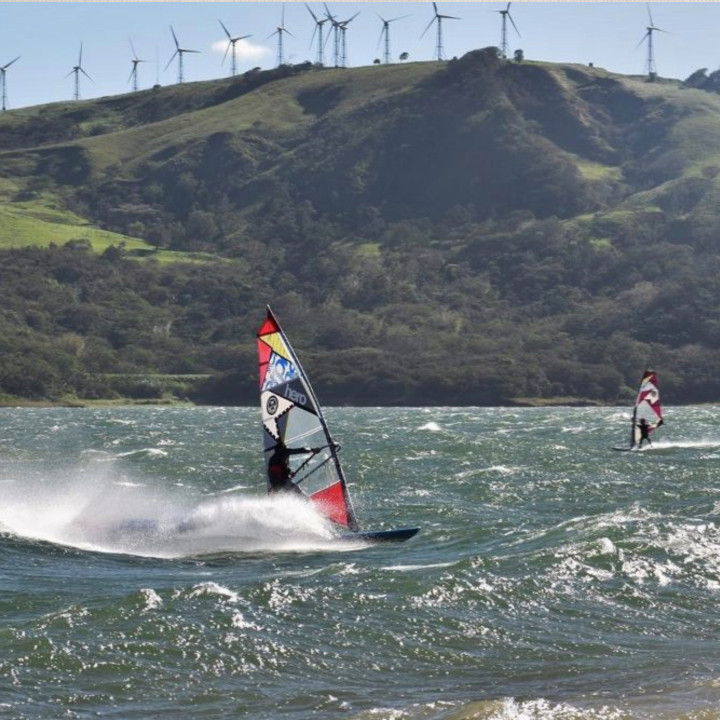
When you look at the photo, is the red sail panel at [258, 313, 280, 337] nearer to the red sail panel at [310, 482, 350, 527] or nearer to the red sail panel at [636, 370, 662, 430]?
the red sail panel at [310, 482, 350, 527]

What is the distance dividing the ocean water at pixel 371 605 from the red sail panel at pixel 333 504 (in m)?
0.32

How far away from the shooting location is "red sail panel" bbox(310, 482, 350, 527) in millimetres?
28891

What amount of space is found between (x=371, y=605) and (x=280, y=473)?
25.4 ft

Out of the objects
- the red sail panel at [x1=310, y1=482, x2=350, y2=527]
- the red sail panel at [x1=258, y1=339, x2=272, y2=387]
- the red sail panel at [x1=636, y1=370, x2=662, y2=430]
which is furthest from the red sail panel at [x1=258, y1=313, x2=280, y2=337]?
the red sail panel at [x1=636, y1=370, x2=662, y2=430]

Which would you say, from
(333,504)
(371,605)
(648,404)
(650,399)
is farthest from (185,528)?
(650,399)

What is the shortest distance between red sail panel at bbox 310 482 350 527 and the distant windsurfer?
1.37 ft

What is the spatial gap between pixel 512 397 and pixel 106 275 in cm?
6407

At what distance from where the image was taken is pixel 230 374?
468 feet

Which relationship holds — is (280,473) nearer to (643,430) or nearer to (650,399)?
(643,430)

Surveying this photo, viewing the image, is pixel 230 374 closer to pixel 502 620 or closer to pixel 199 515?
pixel 199 515

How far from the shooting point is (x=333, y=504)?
95.3ft

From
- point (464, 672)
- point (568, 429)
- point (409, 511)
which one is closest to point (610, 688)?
point (464, 672)

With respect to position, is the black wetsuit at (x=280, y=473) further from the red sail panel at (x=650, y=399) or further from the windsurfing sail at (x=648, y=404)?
the red sail panel at (x=650, y=399)

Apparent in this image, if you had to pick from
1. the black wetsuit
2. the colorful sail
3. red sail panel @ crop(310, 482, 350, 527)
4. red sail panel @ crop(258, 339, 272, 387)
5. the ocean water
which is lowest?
the ocean water
